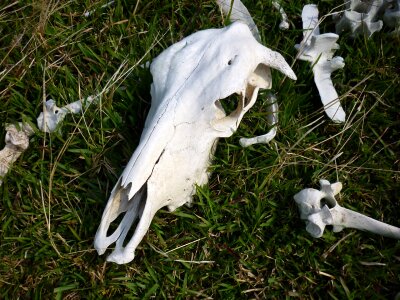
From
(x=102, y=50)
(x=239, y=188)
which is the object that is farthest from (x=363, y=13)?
(x=102, y=50)

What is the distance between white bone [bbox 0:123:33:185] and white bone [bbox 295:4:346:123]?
69.9 inches

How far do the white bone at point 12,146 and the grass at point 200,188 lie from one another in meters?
0.05

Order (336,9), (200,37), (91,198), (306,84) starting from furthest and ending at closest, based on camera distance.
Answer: (336,9) < (306,84) < (91,198) < (200,37)

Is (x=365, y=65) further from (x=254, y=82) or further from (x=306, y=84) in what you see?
(x=254, y=82)

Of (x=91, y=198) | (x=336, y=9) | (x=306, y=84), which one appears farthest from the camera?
(x=336, y=9)

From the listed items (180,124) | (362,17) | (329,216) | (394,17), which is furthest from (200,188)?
(394,17)

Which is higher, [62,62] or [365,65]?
[62,62]

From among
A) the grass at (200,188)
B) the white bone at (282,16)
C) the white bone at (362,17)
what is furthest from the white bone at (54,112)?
the white bone at (362,17)

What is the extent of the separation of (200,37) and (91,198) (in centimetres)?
112

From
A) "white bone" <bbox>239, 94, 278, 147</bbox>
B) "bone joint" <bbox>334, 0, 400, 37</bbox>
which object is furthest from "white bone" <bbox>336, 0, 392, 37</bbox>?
"white bone" <bbox>239, 94, 278, 147</bbox>

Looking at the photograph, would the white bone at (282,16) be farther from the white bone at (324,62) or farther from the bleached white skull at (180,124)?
the bleached white skull at (180,124)

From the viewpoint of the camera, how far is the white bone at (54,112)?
3.23 m

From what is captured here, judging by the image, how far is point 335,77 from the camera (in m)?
3.38

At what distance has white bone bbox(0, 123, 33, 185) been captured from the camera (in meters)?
3.14
